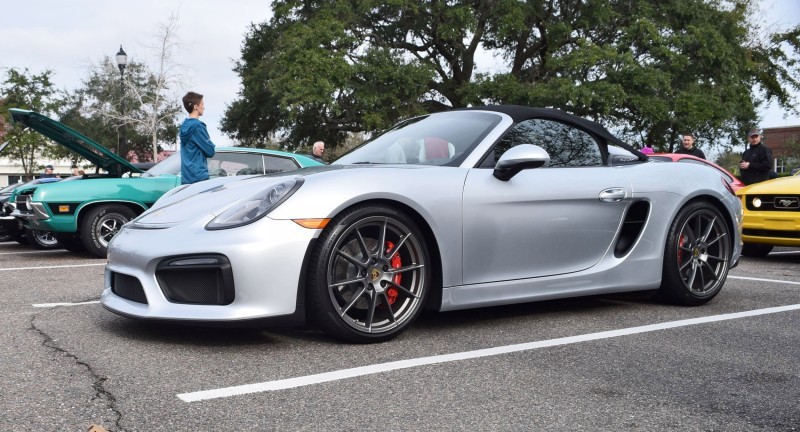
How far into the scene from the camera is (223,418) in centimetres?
273

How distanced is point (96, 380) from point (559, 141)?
10.1 ft

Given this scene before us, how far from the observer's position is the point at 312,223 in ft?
12.3

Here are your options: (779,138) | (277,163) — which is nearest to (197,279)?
(277,163)

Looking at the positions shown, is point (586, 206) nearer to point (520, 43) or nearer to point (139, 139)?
point (520, 43)

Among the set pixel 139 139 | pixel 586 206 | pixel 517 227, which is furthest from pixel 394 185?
pixel 139 139

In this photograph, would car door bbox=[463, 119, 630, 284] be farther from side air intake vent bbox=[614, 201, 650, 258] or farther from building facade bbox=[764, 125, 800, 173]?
building facade bbox=[764, 125, 800, 173]

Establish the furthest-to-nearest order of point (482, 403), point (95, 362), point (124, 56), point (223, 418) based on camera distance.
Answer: point (124, 56), point (95, 362), point (482, 403), point (223, 418)

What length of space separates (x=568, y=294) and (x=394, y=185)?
1.38m

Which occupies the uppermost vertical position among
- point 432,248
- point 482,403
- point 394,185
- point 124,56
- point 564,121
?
point 124,56

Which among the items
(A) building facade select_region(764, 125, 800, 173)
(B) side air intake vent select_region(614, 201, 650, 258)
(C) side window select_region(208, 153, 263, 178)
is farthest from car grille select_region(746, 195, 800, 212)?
(A) building facade select_region(764, 125, 800, 173)

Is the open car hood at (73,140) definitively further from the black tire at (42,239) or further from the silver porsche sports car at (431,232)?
the silver porsche sports car at (431,232)

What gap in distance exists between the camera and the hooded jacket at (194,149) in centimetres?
727

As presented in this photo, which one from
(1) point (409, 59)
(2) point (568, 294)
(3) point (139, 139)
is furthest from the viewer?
(3) point (139, 139)

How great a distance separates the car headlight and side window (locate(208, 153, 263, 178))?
506cm
